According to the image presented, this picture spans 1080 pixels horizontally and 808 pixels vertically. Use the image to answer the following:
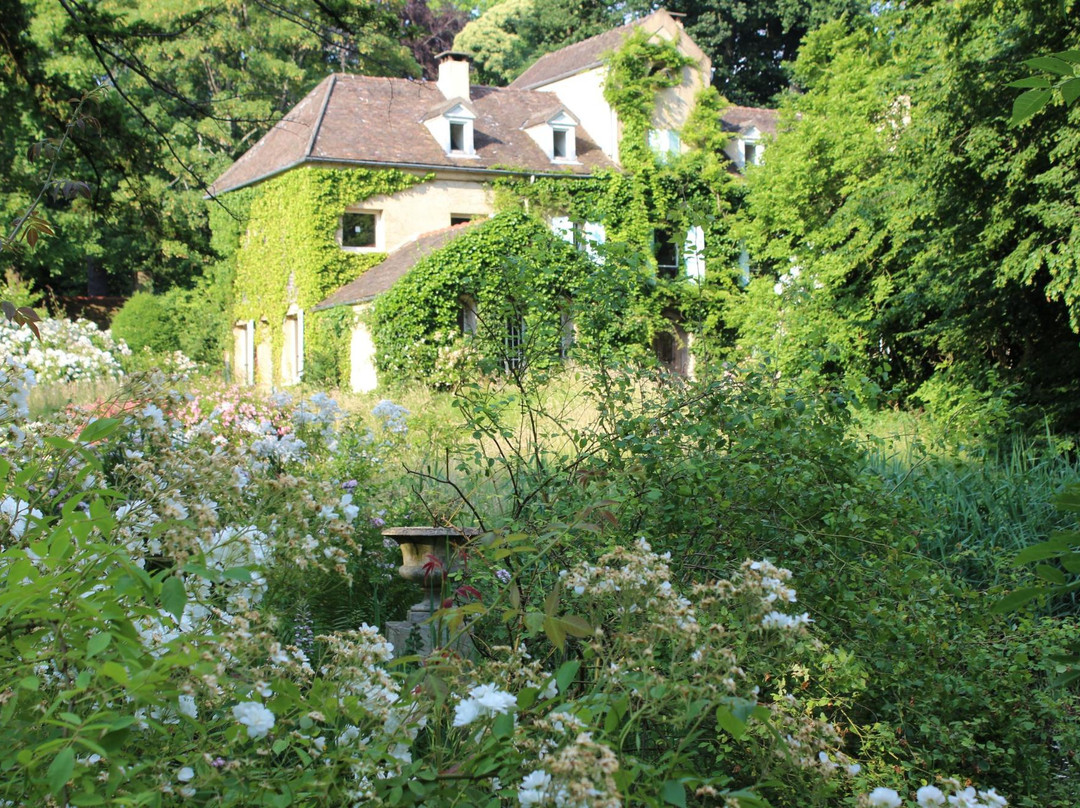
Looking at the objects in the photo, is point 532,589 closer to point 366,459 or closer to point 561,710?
point 561,710

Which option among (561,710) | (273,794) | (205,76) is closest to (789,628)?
(561,710)

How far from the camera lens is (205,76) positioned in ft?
105

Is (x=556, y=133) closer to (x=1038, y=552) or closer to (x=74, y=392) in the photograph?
(x=74, y=392)

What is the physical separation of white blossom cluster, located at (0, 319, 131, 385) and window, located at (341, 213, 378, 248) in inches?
397

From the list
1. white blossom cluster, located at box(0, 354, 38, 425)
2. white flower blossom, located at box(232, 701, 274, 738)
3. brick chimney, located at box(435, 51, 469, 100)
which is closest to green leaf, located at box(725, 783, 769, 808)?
white flower blossom, located at box(232, 701, 274, 738)

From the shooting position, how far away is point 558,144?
24.2 metres

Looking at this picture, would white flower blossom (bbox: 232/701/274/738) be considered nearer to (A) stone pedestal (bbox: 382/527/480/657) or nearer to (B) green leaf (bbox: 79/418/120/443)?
(B) green leaf (bbox: 79/418/120/443)

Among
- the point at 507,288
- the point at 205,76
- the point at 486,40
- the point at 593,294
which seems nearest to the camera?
the point at 593,294

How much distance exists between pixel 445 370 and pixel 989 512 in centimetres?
354

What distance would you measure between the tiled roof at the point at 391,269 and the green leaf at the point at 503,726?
18.4 meters

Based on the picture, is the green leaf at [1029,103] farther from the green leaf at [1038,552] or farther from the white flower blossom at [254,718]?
the white flower blossom at [254,718]

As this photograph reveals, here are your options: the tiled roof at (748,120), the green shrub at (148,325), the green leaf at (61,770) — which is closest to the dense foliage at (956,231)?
the green leaf at (61,770)

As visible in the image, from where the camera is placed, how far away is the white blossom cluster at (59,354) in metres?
12.3

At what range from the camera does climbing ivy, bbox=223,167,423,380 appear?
70.8 feet
